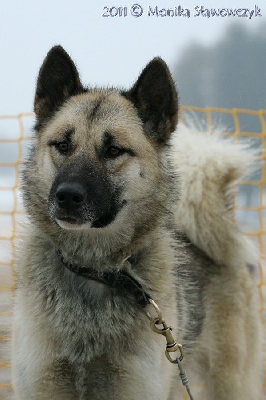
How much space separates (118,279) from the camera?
9.12 ft

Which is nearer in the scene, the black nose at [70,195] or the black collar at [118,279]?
the black nose at [70,195]

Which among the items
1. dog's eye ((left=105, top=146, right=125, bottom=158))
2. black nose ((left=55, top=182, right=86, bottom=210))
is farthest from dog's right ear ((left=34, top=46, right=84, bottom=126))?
black nose ((left=55, top=182, right=86, bottom=210))

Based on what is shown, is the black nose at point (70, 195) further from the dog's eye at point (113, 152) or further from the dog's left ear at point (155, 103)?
the dog's left ear at point (155, 103)

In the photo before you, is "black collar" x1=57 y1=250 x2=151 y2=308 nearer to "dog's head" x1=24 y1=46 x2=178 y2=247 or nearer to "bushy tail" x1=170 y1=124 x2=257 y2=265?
"dog's head" x1=24 y1=46 x2=178 y2=247

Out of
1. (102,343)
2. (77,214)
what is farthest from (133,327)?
(77,214)

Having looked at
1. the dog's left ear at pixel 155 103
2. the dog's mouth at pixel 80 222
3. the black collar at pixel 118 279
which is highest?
the dog's left ear at pixel 155 103

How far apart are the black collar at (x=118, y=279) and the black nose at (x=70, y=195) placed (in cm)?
43

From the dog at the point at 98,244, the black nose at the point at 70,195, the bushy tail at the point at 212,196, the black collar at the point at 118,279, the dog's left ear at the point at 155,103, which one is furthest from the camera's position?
the bushy tail at the point at 212,196

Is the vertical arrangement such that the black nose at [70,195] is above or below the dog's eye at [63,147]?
below

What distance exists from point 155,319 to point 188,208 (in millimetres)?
1352

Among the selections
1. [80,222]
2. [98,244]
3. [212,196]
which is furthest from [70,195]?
[212,196]

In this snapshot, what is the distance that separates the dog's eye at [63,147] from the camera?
2.67m

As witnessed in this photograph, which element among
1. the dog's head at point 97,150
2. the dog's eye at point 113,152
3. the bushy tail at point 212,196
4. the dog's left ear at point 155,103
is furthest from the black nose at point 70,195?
the bushy tail at point 212,196

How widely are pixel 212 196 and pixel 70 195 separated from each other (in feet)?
5.36
